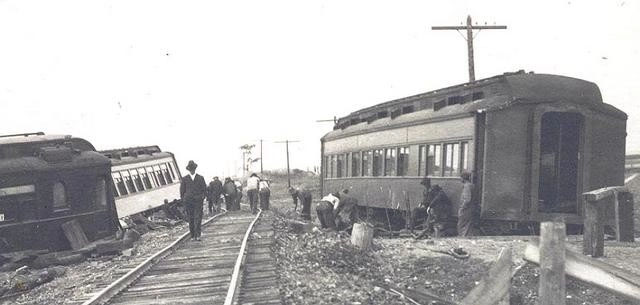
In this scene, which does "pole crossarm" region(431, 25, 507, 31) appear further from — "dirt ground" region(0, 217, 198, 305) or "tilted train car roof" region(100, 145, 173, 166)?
"dirt ground" region(0, 217, 198, 305)

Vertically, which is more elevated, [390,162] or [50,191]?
[390,162]

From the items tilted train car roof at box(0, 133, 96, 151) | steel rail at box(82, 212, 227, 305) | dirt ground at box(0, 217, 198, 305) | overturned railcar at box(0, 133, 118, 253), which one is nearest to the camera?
steel rail at box(82, 212, 227, 305)

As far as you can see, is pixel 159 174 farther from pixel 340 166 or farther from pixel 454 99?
pixel 454 99

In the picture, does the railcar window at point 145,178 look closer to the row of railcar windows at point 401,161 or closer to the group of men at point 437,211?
the row of railcar windows at point 401,161

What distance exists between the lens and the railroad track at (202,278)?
7.69m

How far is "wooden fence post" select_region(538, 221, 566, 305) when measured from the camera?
5.45 meters

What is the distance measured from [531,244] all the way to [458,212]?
304 inches

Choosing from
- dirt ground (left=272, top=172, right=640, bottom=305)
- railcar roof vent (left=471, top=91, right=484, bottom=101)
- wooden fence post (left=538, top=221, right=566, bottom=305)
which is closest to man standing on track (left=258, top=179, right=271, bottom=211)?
dirt ground (left=272, top=172, right=640, bottom=305)

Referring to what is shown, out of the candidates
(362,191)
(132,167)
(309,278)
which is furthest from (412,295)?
(132,167)

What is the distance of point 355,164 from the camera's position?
20516mm

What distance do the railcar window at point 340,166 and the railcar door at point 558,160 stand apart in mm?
9417

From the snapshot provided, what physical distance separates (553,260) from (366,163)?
13907mm

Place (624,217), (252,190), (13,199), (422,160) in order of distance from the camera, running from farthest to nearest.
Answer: (252,190) → (422,160) → (13,199) → (624,217)

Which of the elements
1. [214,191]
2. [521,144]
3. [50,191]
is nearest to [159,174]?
[214,191]
